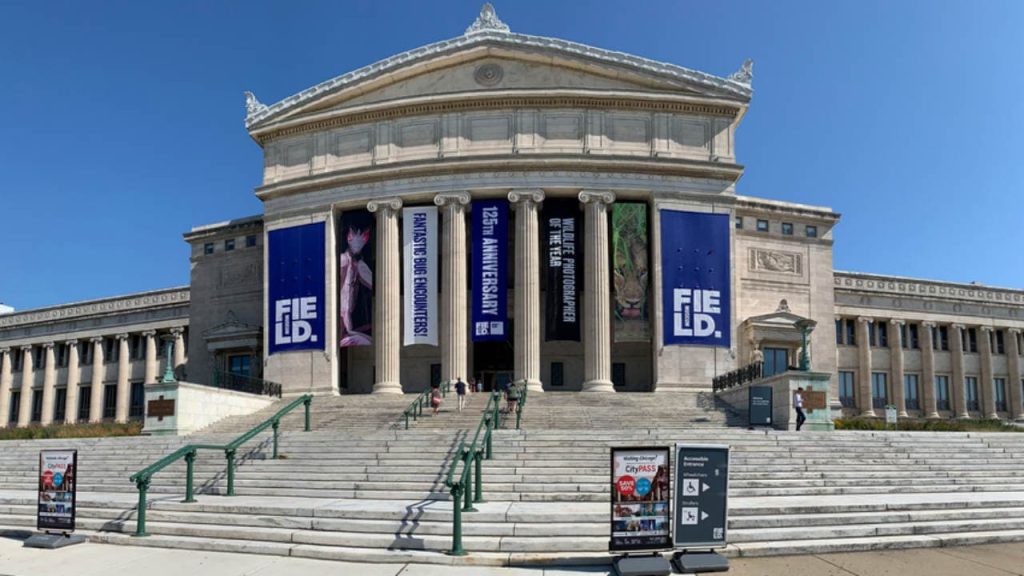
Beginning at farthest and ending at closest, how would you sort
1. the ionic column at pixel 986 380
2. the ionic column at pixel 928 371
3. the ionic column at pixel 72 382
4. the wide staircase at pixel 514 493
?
the ionic column at pixel 72 382 → the ionic column at pixel 986 380 → the ionic column at pixel 928 371 → the wide staircase at pixel 514 493

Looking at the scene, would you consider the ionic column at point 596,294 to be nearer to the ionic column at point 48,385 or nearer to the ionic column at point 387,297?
the ionic column at point 387,297

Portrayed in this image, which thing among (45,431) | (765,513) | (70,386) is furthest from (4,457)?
(70,386)

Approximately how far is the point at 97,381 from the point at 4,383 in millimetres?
10949

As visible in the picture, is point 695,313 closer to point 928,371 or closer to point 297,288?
point 297,288

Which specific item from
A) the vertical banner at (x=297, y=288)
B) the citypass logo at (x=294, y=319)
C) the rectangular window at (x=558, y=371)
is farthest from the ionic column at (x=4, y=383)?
the rectangular window at (x=558, y=371)

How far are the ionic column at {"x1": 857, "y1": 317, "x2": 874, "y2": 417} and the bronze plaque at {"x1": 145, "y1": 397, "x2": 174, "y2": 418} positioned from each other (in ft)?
130

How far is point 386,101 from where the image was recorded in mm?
43750

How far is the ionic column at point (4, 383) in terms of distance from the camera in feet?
206

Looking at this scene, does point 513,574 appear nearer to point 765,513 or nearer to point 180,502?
point 765,513

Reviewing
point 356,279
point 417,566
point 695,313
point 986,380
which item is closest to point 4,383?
point 356,279

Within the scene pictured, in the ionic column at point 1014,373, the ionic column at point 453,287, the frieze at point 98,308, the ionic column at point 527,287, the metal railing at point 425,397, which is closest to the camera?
the metal railing at point 425,397

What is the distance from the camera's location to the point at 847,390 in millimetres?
51406

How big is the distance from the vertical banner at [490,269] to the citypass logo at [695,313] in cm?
845

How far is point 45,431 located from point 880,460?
32514mm
